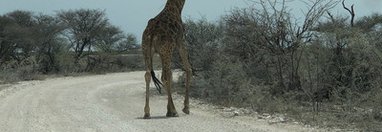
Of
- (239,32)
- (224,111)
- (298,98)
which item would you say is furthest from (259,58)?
(224,111)

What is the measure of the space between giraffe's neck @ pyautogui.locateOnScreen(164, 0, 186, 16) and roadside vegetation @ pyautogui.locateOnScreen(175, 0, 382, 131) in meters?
3.00

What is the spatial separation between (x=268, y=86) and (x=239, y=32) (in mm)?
3038

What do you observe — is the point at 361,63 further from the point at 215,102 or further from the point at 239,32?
the point at 239,32

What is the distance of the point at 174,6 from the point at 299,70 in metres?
4.73

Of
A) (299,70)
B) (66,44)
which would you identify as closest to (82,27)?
(66,44)

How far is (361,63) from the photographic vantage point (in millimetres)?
14125

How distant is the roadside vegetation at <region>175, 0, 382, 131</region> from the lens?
1309 cm

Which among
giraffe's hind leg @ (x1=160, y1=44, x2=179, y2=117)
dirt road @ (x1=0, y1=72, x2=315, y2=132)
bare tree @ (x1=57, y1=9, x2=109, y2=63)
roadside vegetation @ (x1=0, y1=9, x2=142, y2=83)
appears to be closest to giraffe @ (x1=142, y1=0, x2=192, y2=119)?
giraffe's hind leg @ (x1=160, y1=44, x2=179, y2=117)

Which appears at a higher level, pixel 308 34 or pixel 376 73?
pixel 308 34

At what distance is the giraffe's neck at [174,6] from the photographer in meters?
13.6

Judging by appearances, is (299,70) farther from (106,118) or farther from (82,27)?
(82,27)

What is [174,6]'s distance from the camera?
44.7ft

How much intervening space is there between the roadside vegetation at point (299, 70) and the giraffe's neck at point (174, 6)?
300cm

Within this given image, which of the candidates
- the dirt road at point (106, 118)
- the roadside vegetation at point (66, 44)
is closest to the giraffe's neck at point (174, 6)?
the dirt road at point (106, 118)
